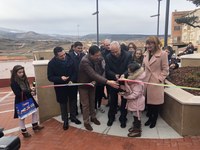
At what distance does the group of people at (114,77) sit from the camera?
4227 millimetres

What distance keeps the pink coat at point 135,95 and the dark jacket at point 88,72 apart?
47 cm

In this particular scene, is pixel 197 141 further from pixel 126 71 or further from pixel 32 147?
pixel 32 147

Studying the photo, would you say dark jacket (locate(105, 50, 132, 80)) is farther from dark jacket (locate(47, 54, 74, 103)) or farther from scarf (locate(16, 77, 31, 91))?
scarf (locate(16, 77, 31, 91))

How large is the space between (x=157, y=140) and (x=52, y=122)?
2360 millimetres

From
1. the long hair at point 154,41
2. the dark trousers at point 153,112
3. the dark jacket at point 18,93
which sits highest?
the long hair at point 154,41

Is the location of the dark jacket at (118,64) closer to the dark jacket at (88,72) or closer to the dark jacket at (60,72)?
the dark jacket at (88,72)

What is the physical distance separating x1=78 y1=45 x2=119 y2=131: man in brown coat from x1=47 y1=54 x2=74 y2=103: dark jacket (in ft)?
0.89

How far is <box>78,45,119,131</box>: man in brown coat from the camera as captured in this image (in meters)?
4.32

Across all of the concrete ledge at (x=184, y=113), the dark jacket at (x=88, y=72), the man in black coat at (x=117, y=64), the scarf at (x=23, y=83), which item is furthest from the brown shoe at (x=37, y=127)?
the concrete ledge at (x=184, y=113)

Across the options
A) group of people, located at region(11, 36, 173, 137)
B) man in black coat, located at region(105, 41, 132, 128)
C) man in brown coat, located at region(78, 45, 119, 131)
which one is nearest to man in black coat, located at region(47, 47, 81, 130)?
group of people, located at region(11, 36, 173, 137)

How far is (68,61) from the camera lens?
471cm

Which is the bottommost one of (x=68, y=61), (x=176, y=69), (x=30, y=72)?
(x=30, y=72)

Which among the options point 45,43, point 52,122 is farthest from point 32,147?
point 45,43

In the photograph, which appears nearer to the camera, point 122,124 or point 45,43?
point 122,124
